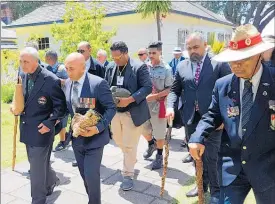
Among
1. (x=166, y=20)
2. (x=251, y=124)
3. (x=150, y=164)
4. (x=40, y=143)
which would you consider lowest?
(x=150, y=164)

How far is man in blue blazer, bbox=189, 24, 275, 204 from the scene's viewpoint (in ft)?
7.91

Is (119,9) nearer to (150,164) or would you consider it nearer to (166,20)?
(166,20)

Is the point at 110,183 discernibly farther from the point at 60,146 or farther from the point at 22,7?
the point at 22,7

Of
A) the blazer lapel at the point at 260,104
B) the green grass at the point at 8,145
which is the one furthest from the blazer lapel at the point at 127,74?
the green grass at the point at 8,145

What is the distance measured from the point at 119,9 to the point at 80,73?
1301cm

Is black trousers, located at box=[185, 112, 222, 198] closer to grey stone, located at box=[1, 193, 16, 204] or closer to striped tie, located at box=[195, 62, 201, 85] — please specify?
striped tie, located at box=[195, 62, 201, 85]

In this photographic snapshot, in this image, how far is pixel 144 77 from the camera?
451 centimetres

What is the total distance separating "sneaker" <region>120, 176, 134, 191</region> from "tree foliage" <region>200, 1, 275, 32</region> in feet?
96.7

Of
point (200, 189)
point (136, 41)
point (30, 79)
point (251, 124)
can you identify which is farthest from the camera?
point (136, 41)

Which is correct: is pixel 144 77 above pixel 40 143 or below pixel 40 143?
above

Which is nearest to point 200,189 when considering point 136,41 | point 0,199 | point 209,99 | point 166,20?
point 209,99

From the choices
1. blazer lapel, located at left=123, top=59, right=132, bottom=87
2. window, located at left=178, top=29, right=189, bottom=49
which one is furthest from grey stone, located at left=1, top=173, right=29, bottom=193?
window, located at left=178, top=29, right=189, bottom=49

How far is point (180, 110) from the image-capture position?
4.14m

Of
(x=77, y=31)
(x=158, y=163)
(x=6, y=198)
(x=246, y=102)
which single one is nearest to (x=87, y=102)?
→ (x=246, y=102)
